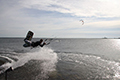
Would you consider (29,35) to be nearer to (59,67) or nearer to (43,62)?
(59,67)

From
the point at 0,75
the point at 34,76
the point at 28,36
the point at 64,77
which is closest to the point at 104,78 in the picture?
the point at 64,77

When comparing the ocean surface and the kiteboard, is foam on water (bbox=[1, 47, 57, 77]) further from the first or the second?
the kiteboard

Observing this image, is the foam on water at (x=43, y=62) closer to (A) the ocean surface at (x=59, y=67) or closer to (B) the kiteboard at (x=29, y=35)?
(A) the ocean surface at (x=59, y=67)

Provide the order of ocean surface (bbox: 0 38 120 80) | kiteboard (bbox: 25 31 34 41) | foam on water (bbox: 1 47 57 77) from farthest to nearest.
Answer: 1. foam on water (bbox: 1 47 57 77)
2. kiteboard (bbox: 25 31 34 41)
3. ocean surface (bbox: 0 38 120 80)

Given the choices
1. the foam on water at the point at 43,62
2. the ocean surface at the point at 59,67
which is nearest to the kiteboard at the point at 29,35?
the ocean surface at the point at 59,67

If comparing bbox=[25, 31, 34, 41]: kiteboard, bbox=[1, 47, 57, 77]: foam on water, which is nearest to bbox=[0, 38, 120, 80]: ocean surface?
bbox=[1, 47, 57, 77]: foam on water

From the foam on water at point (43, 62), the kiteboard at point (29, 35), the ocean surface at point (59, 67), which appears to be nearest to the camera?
the ocean surface at point (59, 67)

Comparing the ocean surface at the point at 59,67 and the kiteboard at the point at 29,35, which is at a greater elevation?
the kiteboard at the point at 29,35

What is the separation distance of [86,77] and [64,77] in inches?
134

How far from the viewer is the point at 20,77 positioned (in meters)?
14.1

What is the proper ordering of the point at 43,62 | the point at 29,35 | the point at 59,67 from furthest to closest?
the point at 43,62, the point at 59,67, the point at 29,35

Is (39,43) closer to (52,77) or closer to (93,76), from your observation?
(52,77)

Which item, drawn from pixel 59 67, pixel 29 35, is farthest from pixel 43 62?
pixel 29 35

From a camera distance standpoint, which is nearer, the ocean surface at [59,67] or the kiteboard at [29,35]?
the ocean surface at [59,67]
